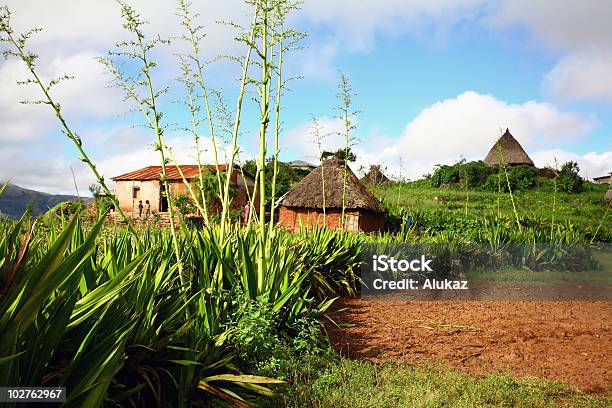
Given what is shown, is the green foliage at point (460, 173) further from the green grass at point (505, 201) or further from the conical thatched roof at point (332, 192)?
the conical thatched roof at point (332, 192)

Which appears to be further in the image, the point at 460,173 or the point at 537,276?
the point at 460,173

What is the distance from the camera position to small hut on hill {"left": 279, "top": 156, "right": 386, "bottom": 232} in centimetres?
1980

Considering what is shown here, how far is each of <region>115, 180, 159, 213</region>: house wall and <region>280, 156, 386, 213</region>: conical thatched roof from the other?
47.1ft

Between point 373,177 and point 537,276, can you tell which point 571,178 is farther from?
point 537,276

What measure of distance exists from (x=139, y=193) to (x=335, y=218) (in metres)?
18.3

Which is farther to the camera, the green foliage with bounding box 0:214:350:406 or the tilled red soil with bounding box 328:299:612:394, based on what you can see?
the tilled red soil with bounding box 328:299:612:394

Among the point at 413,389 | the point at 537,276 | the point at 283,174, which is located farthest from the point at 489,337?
the point at 283,174

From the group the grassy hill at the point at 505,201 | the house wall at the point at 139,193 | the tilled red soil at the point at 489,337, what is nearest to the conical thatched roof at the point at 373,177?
the grassy hill at the point at 505,201

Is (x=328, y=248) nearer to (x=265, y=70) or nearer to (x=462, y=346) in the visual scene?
(x=462, y=346)

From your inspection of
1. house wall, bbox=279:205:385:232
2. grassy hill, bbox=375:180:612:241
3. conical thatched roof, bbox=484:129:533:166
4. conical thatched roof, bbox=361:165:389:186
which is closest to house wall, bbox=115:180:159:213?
conical thatched roof, bbox=361:165:389:186

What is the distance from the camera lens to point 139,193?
34.2m

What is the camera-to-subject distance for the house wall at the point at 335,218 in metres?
20.0

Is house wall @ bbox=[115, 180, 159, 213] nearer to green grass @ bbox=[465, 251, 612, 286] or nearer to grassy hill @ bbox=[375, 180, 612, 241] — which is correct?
grassy hill @ bbox=[375, 180, 612, 241]

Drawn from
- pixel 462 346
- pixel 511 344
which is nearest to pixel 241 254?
pixel 462 346
